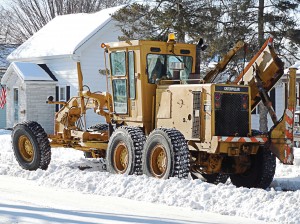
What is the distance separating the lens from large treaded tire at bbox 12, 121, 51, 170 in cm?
1534

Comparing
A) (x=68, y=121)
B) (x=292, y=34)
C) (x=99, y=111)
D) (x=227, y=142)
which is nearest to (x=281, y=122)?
(x=227, y=142)

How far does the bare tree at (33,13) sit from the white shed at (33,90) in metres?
30.3

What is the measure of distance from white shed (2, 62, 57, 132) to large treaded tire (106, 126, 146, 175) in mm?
19522

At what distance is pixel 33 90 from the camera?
33.8 meters

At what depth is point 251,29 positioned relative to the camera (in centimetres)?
2453

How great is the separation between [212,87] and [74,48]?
20084 mm

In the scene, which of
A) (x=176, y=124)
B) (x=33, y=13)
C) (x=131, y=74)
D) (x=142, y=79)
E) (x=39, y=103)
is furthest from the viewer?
(x=33, y=13)

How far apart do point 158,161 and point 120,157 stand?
1.27 metres

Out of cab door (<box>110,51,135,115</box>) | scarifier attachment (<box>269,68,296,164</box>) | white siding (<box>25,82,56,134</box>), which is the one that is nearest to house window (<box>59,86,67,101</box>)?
white siding (<box>25,82,56,134</box>)

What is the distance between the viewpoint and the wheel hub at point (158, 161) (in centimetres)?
1323

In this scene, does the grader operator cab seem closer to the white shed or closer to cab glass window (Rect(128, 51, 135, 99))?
cab glass window (Rect(128, 51, 135, 99))

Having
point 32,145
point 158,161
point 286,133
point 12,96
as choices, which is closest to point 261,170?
point 286,133

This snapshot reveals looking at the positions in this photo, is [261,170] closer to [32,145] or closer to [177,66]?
[177,66]

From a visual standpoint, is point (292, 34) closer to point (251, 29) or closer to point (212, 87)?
point (251, 29)
